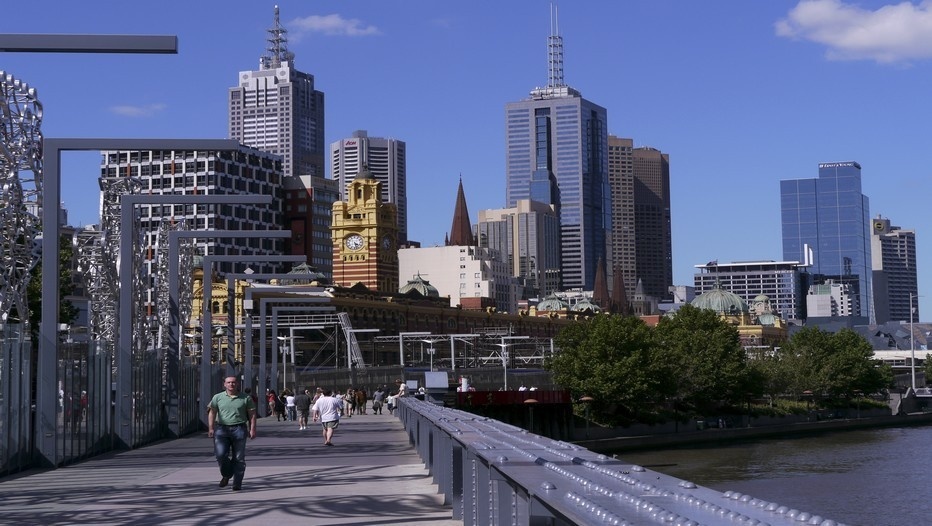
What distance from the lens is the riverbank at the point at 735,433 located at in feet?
293

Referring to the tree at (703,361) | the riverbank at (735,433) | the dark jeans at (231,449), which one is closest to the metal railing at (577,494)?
the dark jeans at (231,449)

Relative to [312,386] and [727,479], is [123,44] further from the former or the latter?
[312,386]

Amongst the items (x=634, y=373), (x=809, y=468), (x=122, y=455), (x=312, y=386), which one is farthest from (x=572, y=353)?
(x=122, y=455)

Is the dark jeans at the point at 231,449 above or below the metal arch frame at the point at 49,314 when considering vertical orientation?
below

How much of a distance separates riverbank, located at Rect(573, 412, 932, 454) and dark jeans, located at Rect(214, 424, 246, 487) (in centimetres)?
5447

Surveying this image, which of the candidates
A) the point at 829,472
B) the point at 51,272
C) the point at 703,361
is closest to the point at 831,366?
the point at 703,361

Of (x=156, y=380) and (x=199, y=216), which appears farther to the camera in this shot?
(x=199, y=216)

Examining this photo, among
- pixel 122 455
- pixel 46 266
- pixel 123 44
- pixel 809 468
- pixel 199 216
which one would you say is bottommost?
pixel 809 468

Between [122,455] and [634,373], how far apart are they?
69310 mm

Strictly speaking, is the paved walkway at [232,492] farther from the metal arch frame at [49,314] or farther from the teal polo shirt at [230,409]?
the teal polo shirt at [230,409]

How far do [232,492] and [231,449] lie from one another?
848 mm

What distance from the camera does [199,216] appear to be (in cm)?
19800

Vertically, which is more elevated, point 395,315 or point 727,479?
point 395,315

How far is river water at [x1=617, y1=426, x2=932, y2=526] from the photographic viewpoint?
5370 centimetres
